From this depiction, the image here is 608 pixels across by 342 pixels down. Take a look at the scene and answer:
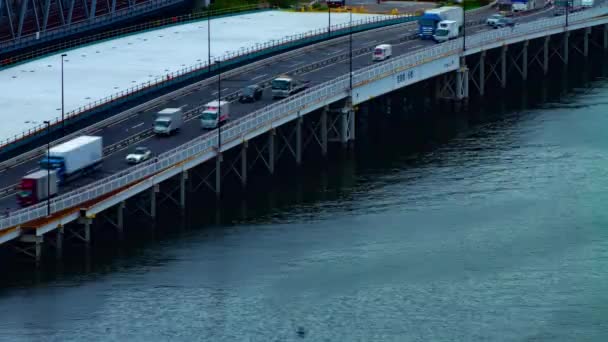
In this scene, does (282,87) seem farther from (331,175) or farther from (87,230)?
(87,230)

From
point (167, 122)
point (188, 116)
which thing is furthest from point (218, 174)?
point (188, 116)

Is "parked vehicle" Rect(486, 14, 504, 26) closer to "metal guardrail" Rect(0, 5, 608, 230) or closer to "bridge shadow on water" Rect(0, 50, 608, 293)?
"metal guardrail" Rect(0, 5, 608, 230)

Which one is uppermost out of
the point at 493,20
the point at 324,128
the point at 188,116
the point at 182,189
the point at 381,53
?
the point at 493,20

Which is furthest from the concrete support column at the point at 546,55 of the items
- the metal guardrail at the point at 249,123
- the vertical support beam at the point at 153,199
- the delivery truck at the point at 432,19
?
the vertical support beam at the point at 153,199

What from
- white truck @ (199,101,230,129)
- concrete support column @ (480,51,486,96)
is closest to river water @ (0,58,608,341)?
white truck @ (199,101,230,129)

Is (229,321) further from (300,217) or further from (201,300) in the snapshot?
(300,217)

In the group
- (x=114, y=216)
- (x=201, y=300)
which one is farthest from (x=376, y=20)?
(x=201, y=300)
